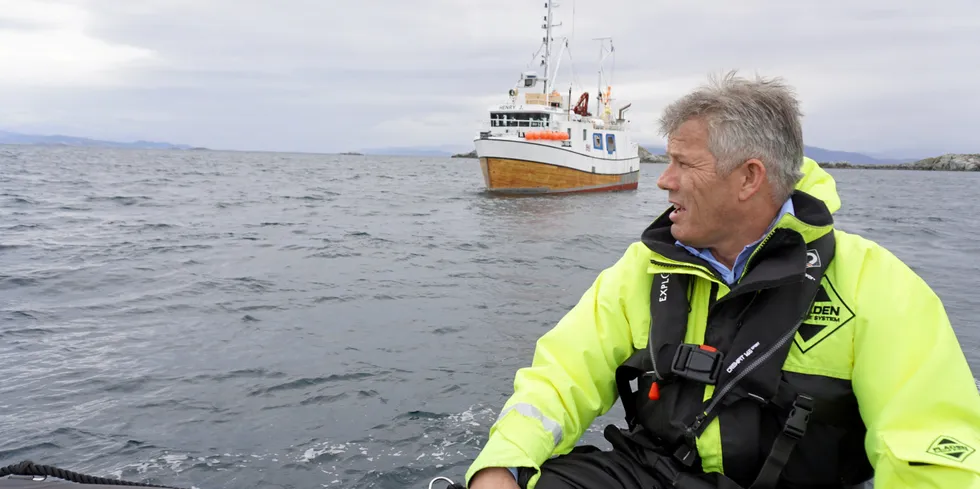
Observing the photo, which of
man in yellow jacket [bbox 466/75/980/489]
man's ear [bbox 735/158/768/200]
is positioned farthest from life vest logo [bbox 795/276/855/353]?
man's ear [bbox 735/158/768/200]

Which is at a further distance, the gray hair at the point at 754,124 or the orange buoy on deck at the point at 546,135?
the orange buoy on deck at the point at 546,135

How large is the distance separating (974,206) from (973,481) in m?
33.6

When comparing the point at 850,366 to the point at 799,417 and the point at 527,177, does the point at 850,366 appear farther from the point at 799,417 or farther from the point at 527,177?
the point at 527,177

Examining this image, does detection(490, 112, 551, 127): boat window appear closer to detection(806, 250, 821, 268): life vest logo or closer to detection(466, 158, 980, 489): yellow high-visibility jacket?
detection(466, 158, 980, 489): yellow high-visibility jacket

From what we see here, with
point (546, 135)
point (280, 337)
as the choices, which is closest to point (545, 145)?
point (546, 135)

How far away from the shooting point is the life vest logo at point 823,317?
1847 mm

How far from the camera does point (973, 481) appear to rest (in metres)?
1.58

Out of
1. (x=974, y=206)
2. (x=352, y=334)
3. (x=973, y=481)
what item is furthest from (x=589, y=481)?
(x=974, y=206)

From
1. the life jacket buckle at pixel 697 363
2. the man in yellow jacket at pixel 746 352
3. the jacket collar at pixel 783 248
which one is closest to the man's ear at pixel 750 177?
the man in yellow jacket at pixel 746 352

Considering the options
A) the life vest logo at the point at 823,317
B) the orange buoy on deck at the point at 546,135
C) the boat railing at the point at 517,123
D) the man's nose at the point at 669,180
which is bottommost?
the life vest logo at the point at 823,317

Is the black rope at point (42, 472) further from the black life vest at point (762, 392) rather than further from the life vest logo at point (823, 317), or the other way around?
the life vest logo at point (823, 317)

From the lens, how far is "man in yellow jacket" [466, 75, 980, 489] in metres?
1.72

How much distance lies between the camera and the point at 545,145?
2805 cm

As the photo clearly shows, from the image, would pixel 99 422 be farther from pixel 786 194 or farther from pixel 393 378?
pixel 786 194
